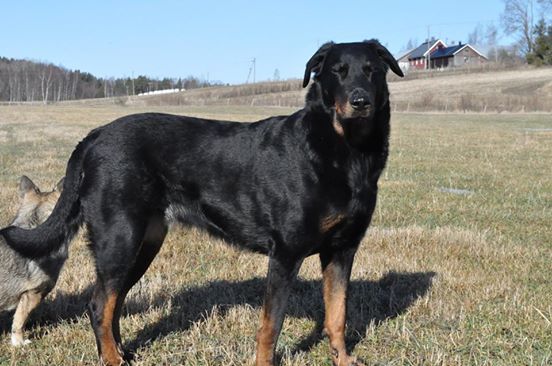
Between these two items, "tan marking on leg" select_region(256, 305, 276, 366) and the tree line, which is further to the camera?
the tree line

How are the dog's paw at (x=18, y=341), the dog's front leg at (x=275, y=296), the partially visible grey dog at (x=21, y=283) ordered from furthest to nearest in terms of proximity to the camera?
the partially visible grey dog at (x=21, y=283)
the dog's paw at (x=18, y=341)
the dog's front leg at (x=275, y=296)

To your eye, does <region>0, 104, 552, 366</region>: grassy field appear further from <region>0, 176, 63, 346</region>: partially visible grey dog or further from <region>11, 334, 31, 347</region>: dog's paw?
<region>0, 176, 63, 346</region>: partially visible grey dog

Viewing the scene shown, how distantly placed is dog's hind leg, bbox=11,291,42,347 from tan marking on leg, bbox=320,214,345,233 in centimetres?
252

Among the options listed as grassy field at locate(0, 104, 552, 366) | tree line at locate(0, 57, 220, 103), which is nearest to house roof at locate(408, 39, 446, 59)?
tree line at locate(0, 57, 220, 103)

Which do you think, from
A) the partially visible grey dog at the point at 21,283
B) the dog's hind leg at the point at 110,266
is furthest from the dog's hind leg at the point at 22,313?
the dog's hind leg at the point at 110,266

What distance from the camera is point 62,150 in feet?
62.0

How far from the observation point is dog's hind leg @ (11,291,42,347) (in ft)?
15.0

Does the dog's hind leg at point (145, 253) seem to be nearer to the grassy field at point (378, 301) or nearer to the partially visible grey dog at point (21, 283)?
the grassy field at point (378, 301)

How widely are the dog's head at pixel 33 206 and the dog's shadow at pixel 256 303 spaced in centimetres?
75

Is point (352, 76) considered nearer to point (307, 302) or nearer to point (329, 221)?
point (329, 221)

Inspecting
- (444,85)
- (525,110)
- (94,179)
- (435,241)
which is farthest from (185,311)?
(444,85)

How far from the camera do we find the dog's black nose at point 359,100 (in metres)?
3.68

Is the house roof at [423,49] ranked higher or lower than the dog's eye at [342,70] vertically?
higher

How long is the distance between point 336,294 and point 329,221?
721 millimetres
